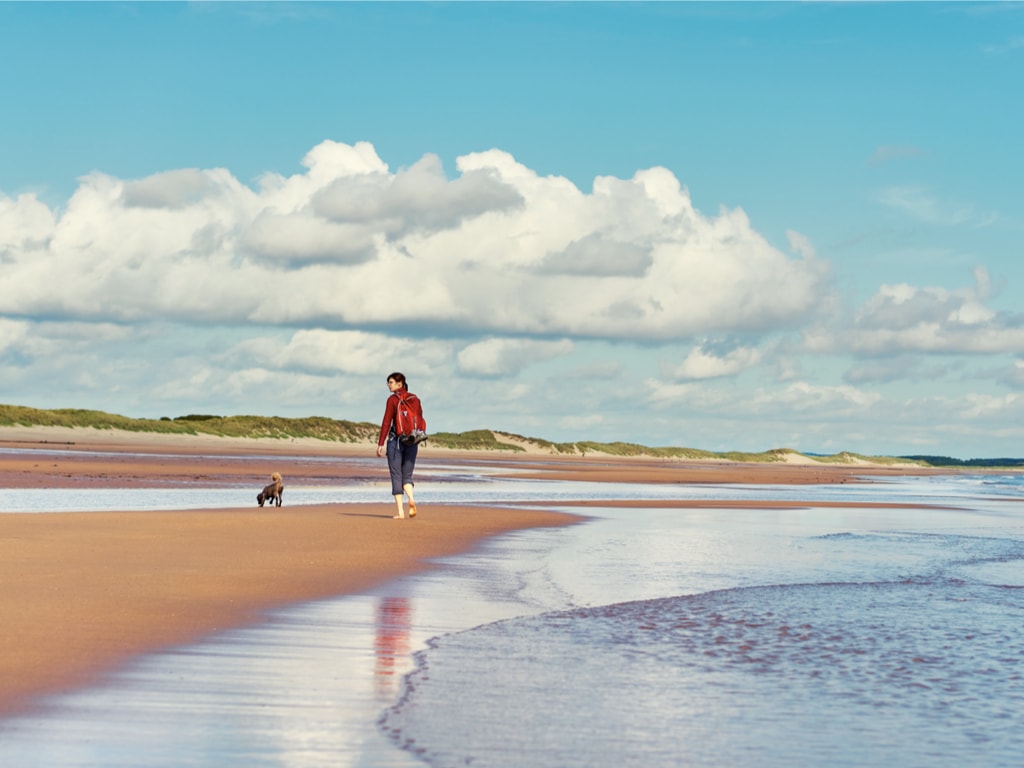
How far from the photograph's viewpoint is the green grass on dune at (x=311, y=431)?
101 metres

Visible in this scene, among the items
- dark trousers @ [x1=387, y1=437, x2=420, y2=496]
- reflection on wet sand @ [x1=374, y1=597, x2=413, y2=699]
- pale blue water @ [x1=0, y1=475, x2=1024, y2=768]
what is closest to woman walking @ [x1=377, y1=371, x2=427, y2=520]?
dark trousers @ [x1=387, y1=437, x2=420, y2=496]

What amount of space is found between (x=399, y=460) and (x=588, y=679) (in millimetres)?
13541

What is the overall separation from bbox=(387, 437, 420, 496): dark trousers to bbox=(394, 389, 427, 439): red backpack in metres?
0.27

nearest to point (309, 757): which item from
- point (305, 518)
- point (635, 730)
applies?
point (635, 730)

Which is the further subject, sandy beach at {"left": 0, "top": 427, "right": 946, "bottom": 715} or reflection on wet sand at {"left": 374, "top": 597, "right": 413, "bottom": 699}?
sandy beach at {"left": 0, "top": 427, "right": 946, "bottom": 715}

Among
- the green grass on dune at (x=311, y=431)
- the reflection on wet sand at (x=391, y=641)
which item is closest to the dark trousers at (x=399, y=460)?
the reflection on wet sand at (x=391, y=641)

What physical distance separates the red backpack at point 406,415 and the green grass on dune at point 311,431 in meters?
83.5

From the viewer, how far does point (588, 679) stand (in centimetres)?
828

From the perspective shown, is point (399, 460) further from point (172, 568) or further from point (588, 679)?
point (588, 679)

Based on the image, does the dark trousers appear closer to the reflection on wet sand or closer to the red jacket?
the red jacket

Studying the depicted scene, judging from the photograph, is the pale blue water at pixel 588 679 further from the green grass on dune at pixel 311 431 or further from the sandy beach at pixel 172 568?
the green grass on dune at pixel 311 431

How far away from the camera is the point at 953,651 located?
32.1 feet

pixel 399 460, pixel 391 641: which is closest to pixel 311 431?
pixel 399 460

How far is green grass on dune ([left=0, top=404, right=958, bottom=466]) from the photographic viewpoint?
10106 centimetres
